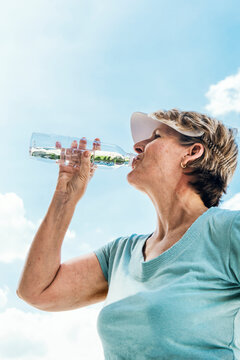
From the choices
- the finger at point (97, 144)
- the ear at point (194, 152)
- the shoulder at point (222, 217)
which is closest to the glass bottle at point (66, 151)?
the finger at point (97, 144)

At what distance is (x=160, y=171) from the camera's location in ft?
4.00

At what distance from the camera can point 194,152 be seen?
121cm

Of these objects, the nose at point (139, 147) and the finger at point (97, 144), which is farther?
the finger at point (97, 144)

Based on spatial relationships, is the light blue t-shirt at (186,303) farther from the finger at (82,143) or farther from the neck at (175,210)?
the finger at (82,143)

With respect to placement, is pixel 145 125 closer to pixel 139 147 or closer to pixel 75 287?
pixel 139 147

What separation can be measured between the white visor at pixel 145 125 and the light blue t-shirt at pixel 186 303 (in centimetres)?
33

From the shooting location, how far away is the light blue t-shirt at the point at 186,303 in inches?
34.0

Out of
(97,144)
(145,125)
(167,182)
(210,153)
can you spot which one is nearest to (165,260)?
(167,182)

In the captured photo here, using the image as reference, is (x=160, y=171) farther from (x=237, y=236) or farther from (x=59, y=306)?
(x=59, y=306)

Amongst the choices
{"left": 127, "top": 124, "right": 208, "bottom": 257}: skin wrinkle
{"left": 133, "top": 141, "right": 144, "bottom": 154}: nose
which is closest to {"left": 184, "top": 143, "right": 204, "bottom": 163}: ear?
{"left": 127, "top": 124, "right": 208, "bottom": 257}: skin wrinkle

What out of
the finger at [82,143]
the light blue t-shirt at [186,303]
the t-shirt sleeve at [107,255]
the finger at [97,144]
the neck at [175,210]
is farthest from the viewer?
the finger at [97,144]

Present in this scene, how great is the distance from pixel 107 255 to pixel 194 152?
1.47ft

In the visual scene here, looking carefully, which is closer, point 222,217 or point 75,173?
point 222,217

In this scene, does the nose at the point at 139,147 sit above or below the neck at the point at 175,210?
above
